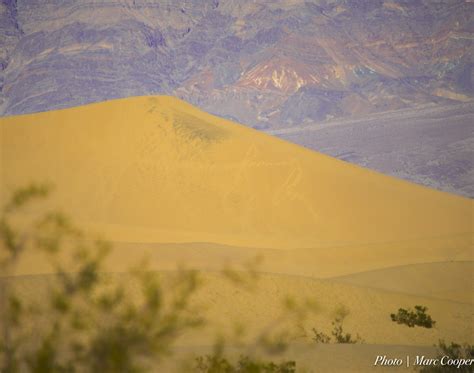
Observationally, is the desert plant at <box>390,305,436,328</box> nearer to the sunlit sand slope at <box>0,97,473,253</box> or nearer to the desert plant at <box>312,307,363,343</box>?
the desert plant at <box>312,307,363,343</box>

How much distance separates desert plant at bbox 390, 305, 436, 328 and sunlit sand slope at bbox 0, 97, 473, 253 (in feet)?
31.3

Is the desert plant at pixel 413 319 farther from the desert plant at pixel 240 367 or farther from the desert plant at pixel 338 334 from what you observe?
the desert plant at pixel 240 367

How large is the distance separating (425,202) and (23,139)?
17.1m

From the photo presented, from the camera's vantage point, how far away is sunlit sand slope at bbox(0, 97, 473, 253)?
2542 cm

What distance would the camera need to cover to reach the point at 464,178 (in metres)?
126

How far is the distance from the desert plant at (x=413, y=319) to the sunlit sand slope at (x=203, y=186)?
953 cm

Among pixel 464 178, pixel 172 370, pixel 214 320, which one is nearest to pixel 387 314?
pixel 214 320

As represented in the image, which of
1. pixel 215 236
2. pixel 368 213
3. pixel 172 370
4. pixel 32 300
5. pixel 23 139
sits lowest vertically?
pixel 172 370

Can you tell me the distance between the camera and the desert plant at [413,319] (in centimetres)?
1497

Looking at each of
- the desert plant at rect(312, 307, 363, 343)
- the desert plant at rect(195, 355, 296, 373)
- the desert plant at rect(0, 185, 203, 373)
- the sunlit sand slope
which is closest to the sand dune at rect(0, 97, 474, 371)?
the sunlit sand slope

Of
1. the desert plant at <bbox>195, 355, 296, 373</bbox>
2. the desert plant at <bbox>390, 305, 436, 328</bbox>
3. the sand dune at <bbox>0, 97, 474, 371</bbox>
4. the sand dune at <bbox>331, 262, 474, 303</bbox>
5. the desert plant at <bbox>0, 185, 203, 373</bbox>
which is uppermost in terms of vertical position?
the sand dune at <bbox>0, 97, 474, 371</bbox>

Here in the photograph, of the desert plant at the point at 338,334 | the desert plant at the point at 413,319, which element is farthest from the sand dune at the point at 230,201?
the desert plant at the point at 338,334

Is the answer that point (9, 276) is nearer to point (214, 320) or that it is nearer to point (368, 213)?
point (214, 320)

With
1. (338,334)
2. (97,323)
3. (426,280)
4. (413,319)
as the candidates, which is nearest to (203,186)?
(426,280)
